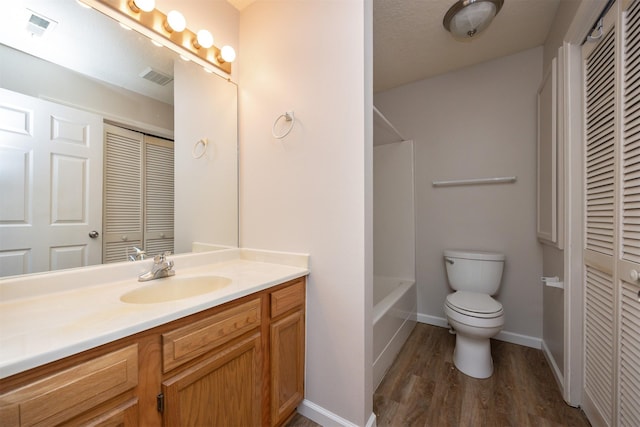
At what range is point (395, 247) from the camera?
259cm

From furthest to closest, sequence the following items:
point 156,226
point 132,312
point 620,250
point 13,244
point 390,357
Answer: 1. point 390,357
2. point 156,226
3. point 620,250
4. point 13,244
5. point 132,312

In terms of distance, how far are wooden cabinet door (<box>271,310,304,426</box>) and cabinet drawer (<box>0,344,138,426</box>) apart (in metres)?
0.57

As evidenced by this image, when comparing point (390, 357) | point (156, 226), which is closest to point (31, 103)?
point (156, 226)

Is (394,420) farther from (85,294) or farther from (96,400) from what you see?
(85,294)

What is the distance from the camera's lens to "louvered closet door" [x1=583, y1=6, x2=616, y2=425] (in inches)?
44.6

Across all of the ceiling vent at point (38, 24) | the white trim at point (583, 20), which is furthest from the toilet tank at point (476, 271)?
the ceiling vent at point (38, 24)

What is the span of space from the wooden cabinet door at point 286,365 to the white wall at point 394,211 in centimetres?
154

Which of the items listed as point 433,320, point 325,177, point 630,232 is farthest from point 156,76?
point 433,320

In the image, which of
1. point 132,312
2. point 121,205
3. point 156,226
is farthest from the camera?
point 156,226

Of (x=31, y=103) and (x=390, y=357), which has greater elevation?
(x=31, y=103)

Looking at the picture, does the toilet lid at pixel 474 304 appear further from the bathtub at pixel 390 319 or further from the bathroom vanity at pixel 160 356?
the bathroom vanity at pixel 160 356

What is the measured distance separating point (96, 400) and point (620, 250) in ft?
6.33

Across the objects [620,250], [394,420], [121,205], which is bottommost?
[394,420]

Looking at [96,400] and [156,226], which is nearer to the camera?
[96,400]
